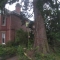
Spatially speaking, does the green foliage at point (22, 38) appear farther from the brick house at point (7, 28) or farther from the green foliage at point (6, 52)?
the green foliage at point (6, 52)

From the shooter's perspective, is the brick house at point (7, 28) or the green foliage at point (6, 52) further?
the brick house at point (7, 28)

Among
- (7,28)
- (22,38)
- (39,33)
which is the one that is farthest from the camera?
(7,28)

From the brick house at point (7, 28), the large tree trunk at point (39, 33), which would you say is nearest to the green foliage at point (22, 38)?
the brick house at point (7, 28)

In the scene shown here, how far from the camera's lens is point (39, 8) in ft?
62.3

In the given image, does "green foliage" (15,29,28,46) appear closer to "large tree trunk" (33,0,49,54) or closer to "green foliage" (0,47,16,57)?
"green foliage" (0,47,16,57)

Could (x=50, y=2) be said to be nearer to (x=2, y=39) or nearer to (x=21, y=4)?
(x=21, y=4)

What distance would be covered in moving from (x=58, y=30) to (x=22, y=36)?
686 cm

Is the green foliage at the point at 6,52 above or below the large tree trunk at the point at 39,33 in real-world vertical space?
below

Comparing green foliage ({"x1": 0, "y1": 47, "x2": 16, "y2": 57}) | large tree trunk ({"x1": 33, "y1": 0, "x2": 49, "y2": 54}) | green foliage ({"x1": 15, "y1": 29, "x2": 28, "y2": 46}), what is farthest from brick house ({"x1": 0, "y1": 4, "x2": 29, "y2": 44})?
large tree trunk ({"x1": 33, "y1": 0, "x2": 49, "y2": 54})

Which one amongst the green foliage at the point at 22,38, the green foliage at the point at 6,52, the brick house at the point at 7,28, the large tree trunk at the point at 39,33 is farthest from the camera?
the brick house at the point at 7,28

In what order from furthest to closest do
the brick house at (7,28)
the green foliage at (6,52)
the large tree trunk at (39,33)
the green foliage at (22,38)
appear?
the brick house at (7,28) → the green foliage at (22,38) → the large tree trunk at (39,33) → the green foliage at (6,52)

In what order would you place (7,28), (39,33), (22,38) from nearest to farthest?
(39,33), (22,38), (7,28)

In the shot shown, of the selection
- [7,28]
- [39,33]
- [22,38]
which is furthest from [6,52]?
[7,28]

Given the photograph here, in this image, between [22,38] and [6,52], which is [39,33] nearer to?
[6,52]
